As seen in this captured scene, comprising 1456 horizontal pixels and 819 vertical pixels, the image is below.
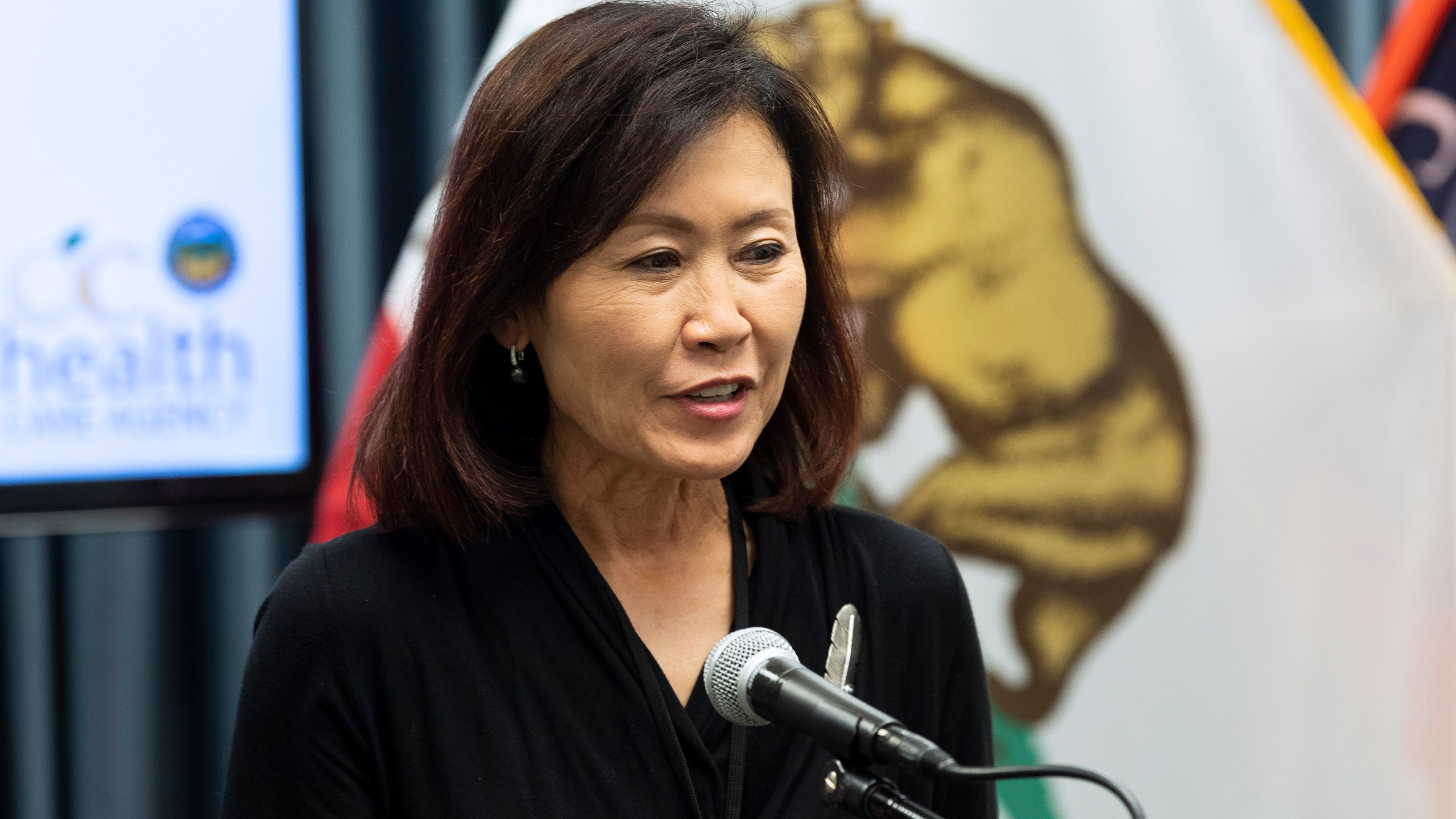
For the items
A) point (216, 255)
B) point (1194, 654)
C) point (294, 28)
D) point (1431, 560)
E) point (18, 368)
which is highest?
point (294, 28)

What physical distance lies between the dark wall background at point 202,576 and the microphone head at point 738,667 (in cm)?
122

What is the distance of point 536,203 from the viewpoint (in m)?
1.01

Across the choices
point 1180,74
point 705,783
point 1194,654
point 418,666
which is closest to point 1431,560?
point 1194,654

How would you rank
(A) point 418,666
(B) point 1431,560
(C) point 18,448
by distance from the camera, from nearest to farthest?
(A) point 418,666 → (C) point 18,448 → (B) point 1431,560

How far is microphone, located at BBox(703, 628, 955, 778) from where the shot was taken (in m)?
0.72

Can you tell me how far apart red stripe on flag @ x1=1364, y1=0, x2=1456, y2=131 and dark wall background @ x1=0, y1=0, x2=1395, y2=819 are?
149cm

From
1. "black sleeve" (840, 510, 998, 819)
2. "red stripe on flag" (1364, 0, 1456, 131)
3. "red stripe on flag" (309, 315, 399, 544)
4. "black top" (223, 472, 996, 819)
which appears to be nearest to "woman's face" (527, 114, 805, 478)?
"black top" (223, 472, 996, 819)

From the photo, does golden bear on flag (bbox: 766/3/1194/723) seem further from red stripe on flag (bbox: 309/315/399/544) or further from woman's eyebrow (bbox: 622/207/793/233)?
woman's eyebrow (bbox: 622/207/793/233)

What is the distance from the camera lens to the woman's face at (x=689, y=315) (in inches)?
39.6

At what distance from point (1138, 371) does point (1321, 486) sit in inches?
13.2

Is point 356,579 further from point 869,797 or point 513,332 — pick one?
point 869,797

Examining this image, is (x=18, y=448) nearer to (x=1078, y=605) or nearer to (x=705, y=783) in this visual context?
(x=705, y=783)

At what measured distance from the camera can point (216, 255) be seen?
71.9 inches

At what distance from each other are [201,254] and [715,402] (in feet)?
3.63
